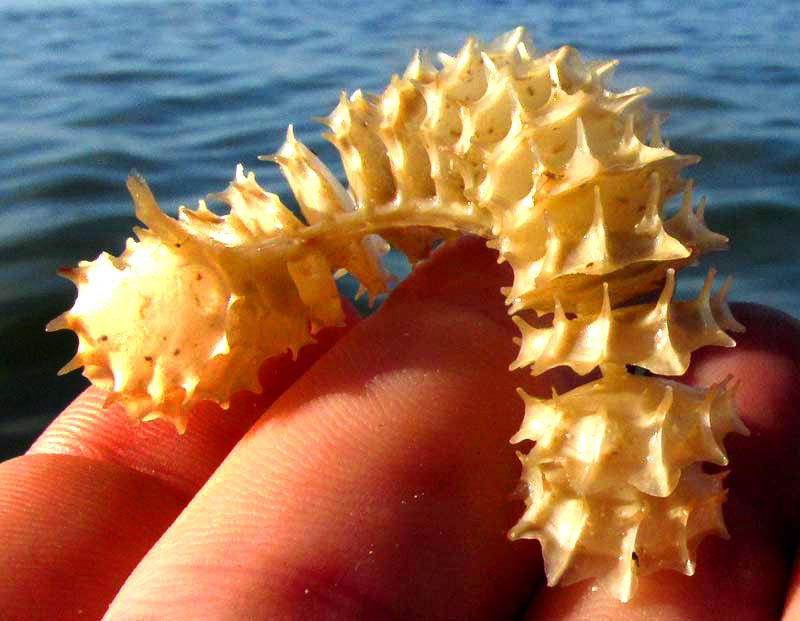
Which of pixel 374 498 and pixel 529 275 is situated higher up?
pixel 529 275

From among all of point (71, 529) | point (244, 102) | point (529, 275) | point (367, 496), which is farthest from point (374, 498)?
point (244, 102)

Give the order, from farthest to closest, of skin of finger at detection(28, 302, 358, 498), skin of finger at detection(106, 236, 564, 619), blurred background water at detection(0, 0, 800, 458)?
blurred background water at detection(0, 0, 800, 458)
skin of finger at detection(28, 302, 358, 498)
skin of finger at detection(106, 236, 564, 619)

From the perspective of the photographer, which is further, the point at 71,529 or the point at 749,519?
the point at 71,529

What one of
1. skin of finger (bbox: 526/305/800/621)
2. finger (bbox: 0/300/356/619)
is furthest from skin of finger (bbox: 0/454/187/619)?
skin of finger (bbox: 526/305/800/621)

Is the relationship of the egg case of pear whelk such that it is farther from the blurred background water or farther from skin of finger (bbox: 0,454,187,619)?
the blurred background water

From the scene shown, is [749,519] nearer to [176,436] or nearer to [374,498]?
[374,498]

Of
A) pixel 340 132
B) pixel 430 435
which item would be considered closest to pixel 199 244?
pixel 340 132

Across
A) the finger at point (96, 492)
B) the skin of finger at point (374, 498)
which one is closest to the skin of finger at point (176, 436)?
the finger at point (96, 492)
